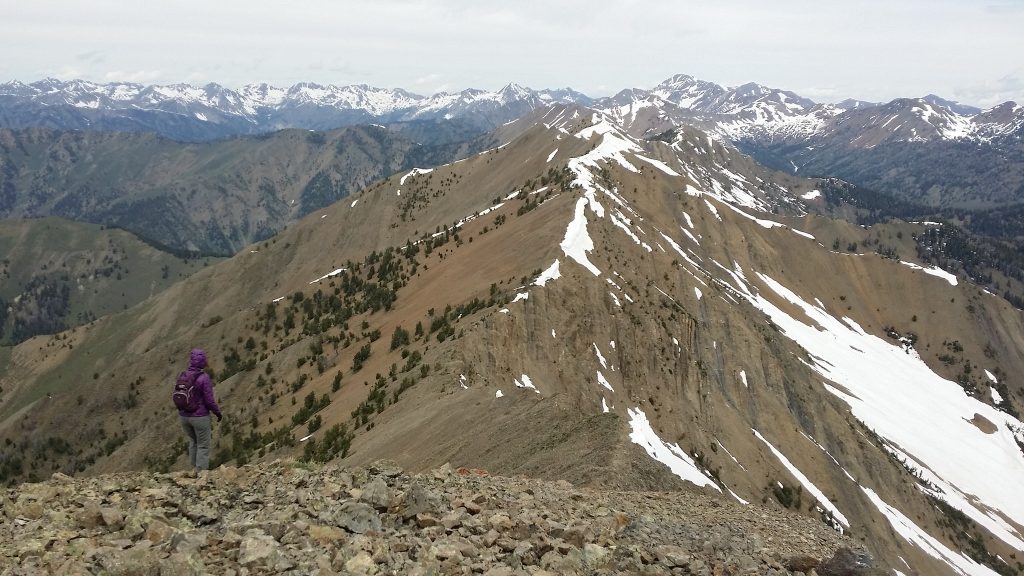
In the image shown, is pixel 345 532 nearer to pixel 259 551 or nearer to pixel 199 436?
pixel 259 551

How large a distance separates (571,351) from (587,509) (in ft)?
90.0

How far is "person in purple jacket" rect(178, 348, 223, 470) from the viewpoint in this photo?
16.4 metres

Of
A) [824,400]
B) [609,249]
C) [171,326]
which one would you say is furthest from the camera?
[171,326]

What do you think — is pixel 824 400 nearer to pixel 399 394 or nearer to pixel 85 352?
pixel 399 394

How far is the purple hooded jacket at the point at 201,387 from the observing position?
16250mm

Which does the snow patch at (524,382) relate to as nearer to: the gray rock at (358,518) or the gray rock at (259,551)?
the gray rock at (358,518)

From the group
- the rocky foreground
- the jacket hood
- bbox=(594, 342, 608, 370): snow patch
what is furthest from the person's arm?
bbox=(594, 342, 608, 370): snow patch

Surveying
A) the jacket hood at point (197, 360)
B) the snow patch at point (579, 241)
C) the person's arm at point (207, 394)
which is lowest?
the snow patch at point (579, 241)

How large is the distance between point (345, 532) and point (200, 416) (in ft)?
26.0

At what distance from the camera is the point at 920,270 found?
15250cm

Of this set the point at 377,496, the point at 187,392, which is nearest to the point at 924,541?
the point at 377,496

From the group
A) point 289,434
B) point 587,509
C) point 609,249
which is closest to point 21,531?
point 587,509

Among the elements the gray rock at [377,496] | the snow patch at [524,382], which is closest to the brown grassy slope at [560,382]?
the snow patch at [524,382]

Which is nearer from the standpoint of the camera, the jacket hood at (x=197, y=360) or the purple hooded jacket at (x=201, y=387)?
the jacket hood at (x=197, y=360)
